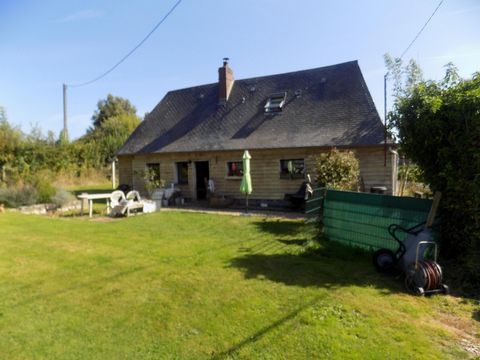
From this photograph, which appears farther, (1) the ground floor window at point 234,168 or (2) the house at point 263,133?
(1) the ground floor window at point 234,168

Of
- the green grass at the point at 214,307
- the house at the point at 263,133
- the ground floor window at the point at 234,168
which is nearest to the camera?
the green grass at the point at 214,307

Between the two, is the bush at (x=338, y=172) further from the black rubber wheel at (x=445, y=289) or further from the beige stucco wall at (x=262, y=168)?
the black rubber wheel at (x=445, y=289)

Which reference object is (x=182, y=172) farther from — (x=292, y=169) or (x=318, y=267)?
(x=318, y=267)

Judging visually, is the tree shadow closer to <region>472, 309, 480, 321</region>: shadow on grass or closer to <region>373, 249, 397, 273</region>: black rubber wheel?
<region>373, 249, 397, 273</region>: black rubber wheel

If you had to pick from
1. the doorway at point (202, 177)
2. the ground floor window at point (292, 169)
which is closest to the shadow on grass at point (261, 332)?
the ground floor window at point (292, 169)

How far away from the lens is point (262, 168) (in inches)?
524

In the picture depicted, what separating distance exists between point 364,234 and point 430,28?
22.6 ft

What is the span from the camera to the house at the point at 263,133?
39.0ft

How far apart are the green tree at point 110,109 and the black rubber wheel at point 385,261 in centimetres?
4897

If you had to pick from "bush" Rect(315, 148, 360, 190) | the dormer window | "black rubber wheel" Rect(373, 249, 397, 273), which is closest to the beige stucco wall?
the dormer window

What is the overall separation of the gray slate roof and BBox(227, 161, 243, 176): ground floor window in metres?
0.88

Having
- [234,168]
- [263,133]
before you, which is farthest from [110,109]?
[263,133]

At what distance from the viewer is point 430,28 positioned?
877cm

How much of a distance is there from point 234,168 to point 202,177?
2.50 metres
